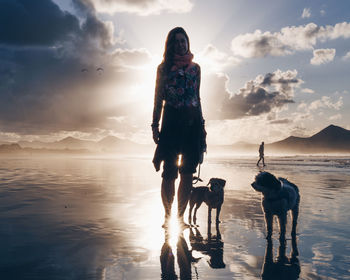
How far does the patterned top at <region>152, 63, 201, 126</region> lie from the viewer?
414 cm

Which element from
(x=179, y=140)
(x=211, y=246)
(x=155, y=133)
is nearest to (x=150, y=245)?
(x=211, y=246)

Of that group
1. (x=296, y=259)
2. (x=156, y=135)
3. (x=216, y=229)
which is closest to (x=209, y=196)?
(x=216, y=229)

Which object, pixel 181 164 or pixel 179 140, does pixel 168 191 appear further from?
pixel 179 140

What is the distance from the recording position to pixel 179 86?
13.5 ft

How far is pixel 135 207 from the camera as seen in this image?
6320 millimetres

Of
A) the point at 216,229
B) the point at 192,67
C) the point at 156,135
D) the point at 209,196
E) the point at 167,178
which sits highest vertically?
the point at 192,67

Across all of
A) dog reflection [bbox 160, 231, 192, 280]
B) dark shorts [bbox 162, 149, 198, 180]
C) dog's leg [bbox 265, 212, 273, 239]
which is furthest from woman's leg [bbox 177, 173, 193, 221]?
dog's leg [bbox 265, 212, 273, 239]

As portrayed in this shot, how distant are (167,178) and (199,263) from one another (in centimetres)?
156

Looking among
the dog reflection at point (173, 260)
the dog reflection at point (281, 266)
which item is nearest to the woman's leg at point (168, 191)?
the dog reflection at point (173, 260)

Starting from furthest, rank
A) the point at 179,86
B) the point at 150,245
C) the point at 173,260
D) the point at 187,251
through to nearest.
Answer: the point at 179,86 < the point at 150,245 < the point at 187,251 < the point at 173,260

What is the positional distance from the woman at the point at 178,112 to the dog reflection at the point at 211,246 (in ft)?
2.09

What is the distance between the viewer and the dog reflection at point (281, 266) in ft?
8.80

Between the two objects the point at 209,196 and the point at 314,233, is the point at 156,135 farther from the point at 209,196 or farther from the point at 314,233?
the point at 314,233

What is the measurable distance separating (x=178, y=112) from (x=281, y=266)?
2319mm
